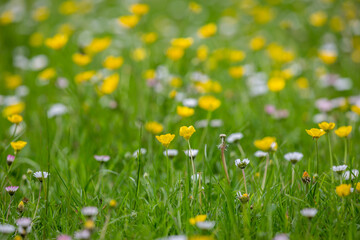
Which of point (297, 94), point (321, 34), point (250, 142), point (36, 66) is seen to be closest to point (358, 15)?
point (321, 34)

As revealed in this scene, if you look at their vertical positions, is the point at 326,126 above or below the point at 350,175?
above

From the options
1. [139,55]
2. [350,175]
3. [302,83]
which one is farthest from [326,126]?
[139,55]

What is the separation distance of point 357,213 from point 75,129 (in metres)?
1.59

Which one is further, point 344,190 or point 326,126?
point 326,126

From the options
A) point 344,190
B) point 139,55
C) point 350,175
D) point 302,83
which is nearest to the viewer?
point 344,190

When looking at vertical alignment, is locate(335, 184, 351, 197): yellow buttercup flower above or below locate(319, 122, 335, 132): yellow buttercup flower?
below

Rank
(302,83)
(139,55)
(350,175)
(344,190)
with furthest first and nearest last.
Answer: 1. (139,55)
2. (302,83)
3. (350,175)
4. (344,190)

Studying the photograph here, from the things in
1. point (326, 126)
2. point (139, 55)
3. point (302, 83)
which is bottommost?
point (302, 83)

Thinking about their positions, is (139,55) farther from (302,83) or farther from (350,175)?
(350,175)

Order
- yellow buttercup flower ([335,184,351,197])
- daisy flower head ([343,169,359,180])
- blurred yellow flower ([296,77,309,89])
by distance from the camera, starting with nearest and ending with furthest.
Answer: yellow buttercup flower ([335,184,351,197]), daisy flower head ([343,169,359,180]), blurred yellow flower ([296,77,309,89])

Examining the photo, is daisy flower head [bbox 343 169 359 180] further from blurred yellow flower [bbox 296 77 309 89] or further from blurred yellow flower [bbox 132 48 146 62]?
blurred yellow flower [bbox 132 48 146 62]

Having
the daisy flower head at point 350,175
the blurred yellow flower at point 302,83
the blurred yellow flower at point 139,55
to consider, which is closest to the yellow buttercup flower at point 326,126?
the daisy flower head at point 350,175

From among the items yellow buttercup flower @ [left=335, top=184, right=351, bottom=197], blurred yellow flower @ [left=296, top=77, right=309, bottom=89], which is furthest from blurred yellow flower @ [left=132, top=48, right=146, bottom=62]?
yellow buttercup flower @ [left=335, top=184, right=351, bottom=197]

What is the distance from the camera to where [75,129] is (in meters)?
2.30
